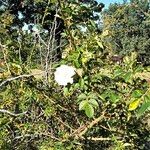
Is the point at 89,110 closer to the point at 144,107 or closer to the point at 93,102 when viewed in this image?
the point at 93,102

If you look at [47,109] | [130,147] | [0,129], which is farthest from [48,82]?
[130,147]

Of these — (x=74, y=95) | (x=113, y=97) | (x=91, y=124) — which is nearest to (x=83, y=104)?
(x=113, y=97)

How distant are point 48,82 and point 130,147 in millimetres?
695

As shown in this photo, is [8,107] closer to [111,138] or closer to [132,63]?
[111,138]

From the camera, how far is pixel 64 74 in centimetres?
203

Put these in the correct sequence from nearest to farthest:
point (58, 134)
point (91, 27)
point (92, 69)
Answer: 1. point (92, 69)
2. point (91, 27)
3. point (58, 134)

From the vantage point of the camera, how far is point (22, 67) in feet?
8.89

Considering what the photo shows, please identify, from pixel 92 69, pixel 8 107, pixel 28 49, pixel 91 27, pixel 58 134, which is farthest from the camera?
pixel 28 49

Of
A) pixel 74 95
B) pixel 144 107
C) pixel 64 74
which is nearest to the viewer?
pixel 144 107

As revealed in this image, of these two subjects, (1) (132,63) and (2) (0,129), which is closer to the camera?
(1) (132,63)

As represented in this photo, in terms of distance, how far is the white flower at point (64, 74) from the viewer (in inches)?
80.0

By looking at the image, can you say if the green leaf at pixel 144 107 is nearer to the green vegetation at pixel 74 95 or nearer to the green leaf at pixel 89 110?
the green leaf at pixel 89 110

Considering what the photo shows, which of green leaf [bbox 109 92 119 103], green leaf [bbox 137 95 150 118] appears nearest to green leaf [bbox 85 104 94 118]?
green leaf [bbox 109 92 119 103]

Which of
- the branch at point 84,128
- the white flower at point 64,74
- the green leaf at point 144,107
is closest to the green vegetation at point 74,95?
the branch at point 84,128
